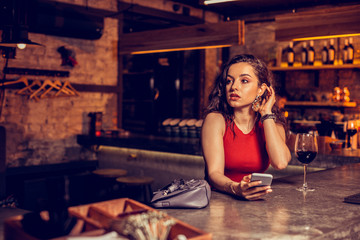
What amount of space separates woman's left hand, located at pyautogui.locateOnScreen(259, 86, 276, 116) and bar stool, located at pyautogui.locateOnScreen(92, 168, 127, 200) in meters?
3.05

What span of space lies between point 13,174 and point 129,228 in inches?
200

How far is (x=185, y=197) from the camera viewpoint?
4.71 ft

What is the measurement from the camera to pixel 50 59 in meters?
5.81

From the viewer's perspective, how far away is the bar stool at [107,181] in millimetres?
4934

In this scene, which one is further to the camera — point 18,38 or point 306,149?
point 18,38

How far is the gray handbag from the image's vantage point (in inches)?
56.6

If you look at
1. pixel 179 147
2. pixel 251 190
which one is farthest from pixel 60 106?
pixel 251 190

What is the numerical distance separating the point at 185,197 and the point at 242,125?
99 centimetres

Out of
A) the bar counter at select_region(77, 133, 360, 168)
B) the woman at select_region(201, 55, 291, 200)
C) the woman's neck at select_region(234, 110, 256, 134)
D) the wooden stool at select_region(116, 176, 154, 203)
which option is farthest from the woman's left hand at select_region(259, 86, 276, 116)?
Answer: the wooden stool at select_region(116, 176, 154, 203)

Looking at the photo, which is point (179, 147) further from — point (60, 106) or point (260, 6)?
point (260, 6)

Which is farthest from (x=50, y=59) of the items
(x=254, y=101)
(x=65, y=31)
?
(x=254, y=101)

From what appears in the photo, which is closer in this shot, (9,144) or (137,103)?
(9,144)

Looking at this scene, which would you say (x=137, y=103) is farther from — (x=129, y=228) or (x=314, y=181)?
(x=129, y=228)

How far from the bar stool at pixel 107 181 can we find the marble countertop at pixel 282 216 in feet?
10.9
